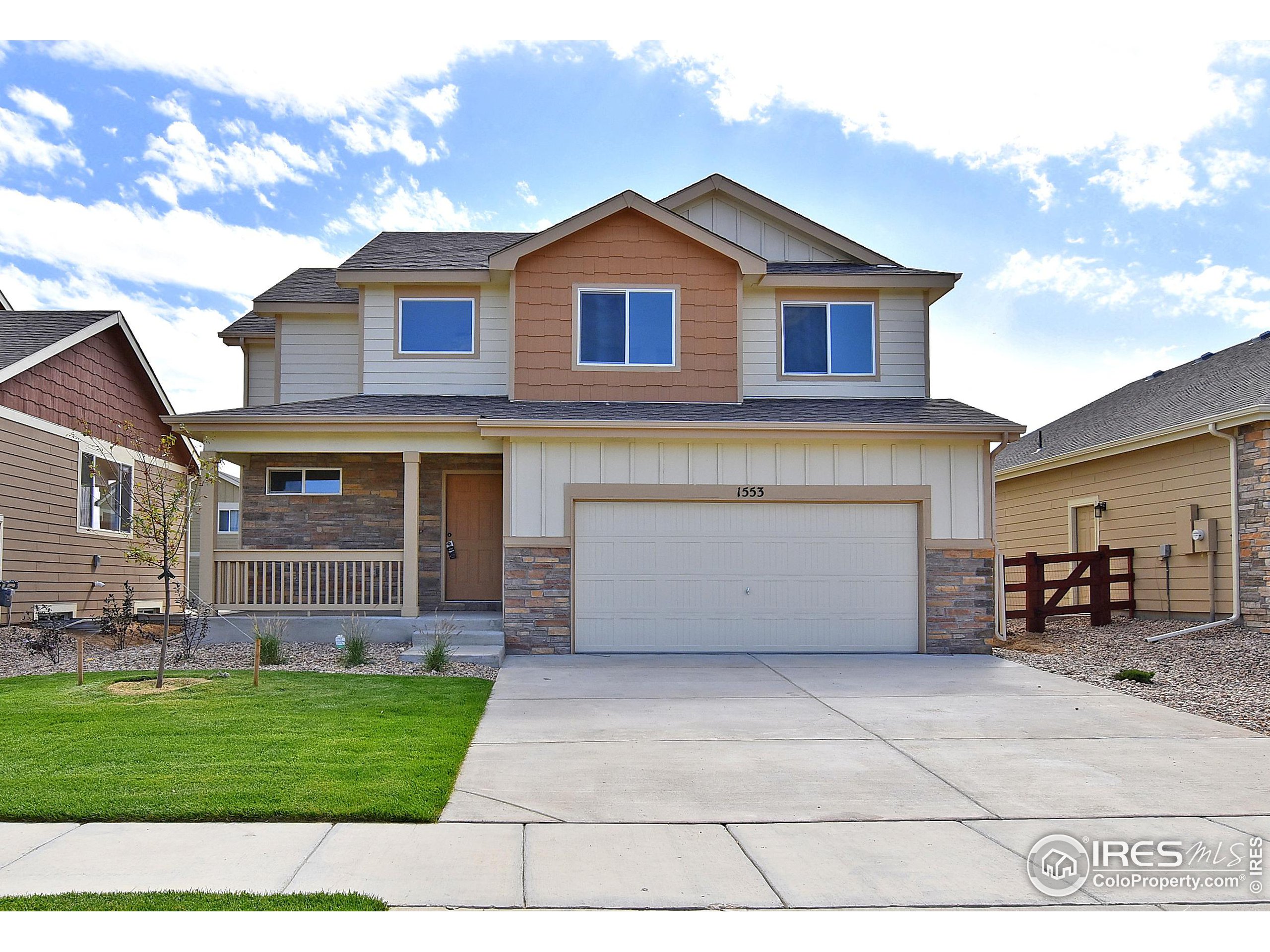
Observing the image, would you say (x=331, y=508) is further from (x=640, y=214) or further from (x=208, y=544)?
(x=640, y=214)

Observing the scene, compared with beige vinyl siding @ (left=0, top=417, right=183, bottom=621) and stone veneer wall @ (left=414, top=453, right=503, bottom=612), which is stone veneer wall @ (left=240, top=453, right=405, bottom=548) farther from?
beige vinyl siding @ (left=0, top=417, right=183, bottom=621)

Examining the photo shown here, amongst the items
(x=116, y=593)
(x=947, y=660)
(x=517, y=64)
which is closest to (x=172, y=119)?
(x=116, y=593)

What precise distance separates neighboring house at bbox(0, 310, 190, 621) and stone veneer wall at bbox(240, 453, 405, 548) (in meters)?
1.95

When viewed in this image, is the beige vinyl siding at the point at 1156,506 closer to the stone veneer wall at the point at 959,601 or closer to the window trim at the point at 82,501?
the stone veneer wall at the point at 959,601

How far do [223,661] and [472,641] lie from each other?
9.45ft

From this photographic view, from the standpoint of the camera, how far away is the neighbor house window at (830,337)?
15.1 metres

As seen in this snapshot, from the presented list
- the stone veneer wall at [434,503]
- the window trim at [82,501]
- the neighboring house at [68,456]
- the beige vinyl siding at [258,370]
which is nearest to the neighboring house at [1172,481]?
the stone veneer wall at [434,503]

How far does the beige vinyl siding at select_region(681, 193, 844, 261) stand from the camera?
53.2 ft

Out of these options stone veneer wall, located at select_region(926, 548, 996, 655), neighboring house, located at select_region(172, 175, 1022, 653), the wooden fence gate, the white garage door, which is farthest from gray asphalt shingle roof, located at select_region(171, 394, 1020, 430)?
the wooden fence gate

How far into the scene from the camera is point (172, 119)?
1551 centimetres

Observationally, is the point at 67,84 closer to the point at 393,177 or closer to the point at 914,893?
the point at 393,177

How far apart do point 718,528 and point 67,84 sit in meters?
9.94

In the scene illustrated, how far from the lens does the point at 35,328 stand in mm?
→ 15383

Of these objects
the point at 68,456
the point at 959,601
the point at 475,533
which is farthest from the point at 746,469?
the point at 68,456
